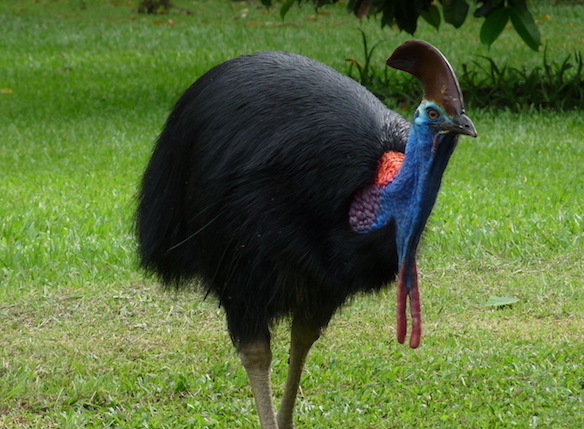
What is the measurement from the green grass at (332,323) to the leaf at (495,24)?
33.2 inches

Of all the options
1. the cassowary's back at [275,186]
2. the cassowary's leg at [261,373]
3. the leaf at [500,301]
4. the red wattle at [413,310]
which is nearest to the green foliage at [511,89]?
the leaf at [500,301]

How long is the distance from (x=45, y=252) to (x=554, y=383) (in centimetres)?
264

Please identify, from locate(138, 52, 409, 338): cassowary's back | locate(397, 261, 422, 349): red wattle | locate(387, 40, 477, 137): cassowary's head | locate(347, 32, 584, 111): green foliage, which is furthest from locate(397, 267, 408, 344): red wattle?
locate(347, 32, 584, 111): green foliage

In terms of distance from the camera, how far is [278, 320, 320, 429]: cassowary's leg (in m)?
3.48

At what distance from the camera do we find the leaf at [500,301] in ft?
15.5

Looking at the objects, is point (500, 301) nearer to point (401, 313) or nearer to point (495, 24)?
point (401, 313)

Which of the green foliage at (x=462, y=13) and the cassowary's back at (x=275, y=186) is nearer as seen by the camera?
the cassowary's back at (x=275, y=186)

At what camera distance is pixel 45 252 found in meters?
5.17

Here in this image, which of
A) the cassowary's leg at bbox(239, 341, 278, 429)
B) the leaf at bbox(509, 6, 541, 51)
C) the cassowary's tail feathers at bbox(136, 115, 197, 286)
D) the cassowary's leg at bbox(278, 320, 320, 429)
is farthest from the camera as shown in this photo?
the leaf at bbox(509, 6, 541, 51)

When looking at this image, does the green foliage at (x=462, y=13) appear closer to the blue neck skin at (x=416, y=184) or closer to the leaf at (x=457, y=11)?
the leaf at (x=457, y=11)

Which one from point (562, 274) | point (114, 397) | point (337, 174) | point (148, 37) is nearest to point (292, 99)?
point (337, 174)

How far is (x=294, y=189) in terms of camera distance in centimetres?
294

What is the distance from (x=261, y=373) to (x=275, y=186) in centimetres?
66

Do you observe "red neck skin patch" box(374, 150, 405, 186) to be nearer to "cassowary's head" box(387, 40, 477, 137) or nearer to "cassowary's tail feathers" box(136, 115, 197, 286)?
"cassowary's head" box(387, 40, 477, 137)
